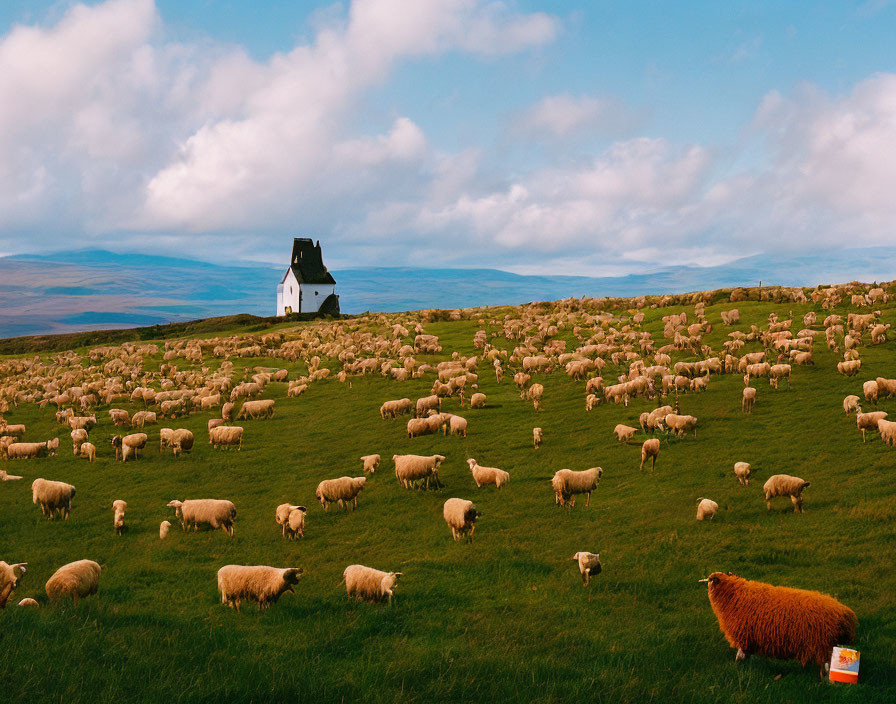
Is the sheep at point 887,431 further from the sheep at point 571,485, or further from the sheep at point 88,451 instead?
the sheep at point 88,451

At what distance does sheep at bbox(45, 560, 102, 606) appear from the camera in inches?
479

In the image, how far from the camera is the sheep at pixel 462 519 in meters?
16.3

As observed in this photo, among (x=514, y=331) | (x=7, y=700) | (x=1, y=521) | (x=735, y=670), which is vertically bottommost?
(x=1, y=521)

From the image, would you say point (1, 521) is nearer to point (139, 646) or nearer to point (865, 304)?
point (139, 646)

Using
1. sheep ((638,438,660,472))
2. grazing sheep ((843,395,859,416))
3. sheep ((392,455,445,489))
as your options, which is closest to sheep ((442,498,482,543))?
sheep ((392,455,445,489))

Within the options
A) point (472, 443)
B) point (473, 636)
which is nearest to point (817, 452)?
point (472, 443)

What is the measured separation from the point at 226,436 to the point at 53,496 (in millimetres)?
8898

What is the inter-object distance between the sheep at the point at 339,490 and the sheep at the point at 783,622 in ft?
41.0

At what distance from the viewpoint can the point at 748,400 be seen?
1021 inches

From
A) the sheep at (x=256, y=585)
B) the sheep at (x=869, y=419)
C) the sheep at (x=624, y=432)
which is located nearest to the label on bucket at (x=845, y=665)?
the sheep at (x=256, y=585)

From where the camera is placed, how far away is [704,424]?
24.8 meters

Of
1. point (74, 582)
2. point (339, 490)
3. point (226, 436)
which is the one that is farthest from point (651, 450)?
point (226, 436)

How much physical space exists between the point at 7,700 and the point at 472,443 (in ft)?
64.2

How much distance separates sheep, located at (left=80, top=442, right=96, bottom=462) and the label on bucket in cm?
2928
